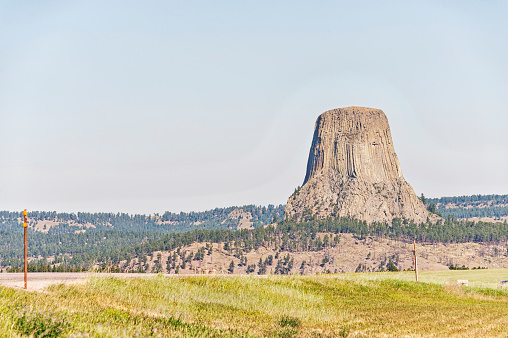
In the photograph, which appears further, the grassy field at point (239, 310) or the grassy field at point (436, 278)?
the grassy field at point (436, 278)

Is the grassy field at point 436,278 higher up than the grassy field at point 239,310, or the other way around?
the grassy field at point 239,310

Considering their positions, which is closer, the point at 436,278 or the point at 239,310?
the point at 239,310

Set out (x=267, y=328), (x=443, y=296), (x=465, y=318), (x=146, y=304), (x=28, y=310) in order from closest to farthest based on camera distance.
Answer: (x=28, y=310) < (x=267, y=328) < (x=146, y=304) < (x=465, y=318) < (x=443, y=296)

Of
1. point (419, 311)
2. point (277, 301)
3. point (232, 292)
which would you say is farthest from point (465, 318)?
point (232, 292)

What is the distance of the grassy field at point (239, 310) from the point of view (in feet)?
55.5

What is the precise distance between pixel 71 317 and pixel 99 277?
11.0 meters

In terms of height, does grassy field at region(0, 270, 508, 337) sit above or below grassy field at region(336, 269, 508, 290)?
above

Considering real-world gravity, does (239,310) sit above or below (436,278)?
above

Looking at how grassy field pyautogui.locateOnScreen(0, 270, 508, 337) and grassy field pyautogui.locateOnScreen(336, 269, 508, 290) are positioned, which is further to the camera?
grassy field pyautogui.locateOnScreen(336, 269, 508, 290)

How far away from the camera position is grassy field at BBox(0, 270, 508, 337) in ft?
55.5

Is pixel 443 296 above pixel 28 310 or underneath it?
underneath

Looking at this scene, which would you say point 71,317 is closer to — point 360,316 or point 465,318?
point 360,316

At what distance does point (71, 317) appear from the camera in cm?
1722

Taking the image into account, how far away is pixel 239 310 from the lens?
26.2 meters
